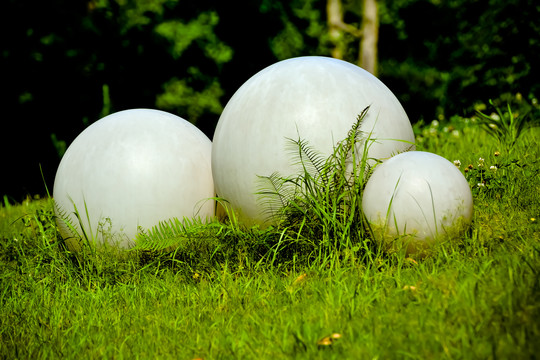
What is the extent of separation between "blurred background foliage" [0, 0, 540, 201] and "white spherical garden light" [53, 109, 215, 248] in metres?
5.69

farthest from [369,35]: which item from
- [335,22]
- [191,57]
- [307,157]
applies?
[307,157]

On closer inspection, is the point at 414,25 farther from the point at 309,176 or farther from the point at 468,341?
the point at 468,341

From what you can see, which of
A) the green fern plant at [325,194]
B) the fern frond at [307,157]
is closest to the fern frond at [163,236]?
the green fern plant at [325,194]

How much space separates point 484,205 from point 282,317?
6.70 feet

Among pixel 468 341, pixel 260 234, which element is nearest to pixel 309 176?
pixel 260 234

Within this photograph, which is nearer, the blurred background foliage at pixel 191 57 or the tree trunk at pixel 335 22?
the blurred background foliage at pixel 191 57

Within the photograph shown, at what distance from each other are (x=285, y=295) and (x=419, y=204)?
3.35 feet

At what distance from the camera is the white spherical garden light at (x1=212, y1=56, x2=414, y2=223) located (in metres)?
3.96

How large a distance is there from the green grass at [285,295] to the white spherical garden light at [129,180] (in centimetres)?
26

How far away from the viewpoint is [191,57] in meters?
11.7

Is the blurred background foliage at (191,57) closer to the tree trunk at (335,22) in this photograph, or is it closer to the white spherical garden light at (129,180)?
the tree trunk at (335,22)

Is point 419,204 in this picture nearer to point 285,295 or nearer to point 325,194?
point 325,194

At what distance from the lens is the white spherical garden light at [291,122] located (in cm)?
396

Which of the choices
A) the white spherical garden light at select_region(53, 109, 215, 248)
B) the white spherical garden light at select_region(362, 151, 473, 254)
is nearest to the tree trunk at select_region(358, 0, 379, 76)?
the white spherical garden light at select_region(53, 109, 215, 248)
